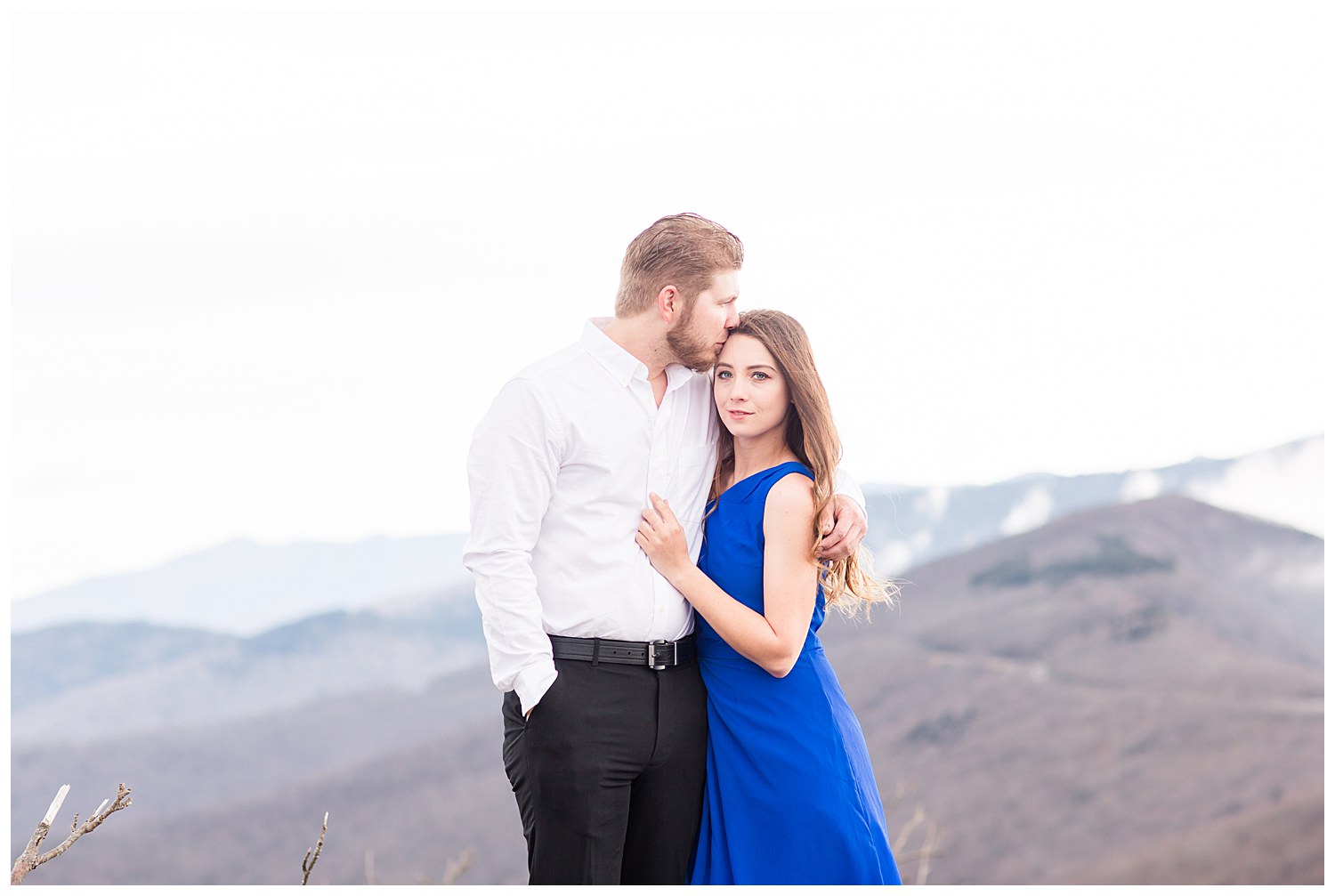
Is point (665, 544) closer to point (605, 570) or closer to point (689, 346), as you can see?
point (605, 570)

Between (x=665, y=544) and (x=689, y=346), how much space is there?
394 millimetres

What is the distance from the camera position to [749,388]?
223 cm

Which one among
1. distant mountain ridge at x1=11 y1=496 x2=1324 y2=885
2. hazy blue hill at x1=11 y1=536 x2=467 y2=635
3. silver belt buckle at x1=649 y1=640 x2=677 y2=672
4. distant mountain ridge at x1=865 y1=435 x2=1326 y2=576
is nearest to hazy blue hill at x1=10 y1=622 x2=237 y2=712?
hazy blue hill at x1=11 y1=536 x2=467 y2=635

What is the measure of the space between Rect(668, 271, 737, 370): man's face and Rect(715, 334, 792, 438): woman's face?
0.04 metres

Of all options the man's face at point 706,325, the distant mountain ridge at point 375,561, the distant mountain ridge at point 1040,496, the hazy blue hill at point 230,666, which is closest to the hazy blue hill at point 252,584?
the distant mountain ridge at point 375,561

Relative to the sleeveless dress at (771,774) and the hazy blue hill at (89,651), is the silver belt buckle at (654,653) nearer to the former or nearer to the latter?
the sleeveless dress at (771,774)

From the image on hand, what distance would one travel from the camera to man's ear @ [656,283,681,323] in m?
2.20

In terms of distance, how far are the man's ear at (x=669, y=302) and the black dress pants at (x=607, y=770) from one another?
681 mm

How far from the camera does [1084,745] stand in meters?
13.0

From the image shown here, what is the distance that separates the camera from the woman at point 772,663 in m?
2.16

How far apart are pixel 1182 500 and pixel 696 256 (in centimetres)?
1673

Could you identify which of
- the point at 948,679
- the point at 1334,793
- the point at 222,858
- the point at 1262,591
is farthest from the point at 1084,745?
the point at 222,858

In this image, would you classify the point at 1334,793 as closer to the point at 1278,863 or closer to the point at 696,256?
the point at 1278,863

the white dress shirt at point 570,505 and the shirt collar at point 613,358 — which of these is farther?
the shirt collar at point 613,358
